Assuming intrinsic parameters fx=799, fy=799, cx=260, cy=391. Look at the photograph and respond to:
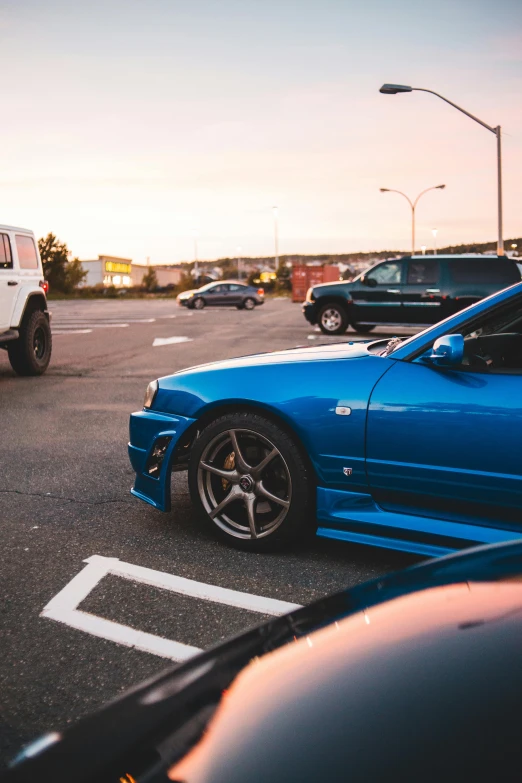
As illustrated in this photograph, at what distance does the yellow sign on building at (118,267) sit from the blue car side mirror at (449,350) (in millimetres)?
158274

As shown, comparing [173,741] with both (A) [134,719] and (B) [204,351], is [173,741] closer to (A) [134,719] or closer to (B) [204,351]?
(A) [134,719]

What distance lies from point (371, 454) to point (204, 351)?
444 inches

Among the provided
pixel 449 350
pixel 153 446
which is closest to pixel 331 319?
pixel 153 446

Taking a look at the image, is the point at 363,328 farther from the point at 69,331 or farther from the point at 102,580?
the point at 102,580

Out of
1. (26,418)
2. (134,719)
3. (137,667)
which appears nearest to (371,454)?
(137,667)

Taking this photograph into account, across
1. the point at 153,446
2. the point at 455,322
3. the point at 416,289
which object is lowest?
the point at 416,289

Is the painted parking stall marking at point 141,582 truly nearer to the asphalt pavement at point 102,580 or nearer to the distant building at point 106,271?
the asphalt pavement at point 102,580

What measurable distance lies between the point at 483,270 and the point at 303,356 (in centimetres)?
1370

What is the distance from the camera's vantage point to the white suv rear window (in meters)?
10.7

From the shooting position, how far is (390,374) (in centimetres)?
353

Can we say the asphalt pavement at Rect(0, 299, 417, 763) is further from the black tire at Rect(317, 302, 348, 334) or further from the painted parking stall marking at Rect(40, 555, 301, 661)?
the black tire at Rect(317, 302, 348, 334)

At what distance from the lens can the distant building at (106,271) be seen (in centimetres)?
15468

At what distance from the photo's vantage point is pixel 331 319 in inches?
741

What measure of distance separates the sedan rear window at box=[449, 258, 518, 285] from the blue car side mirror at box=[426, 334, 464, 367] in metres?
13.8
